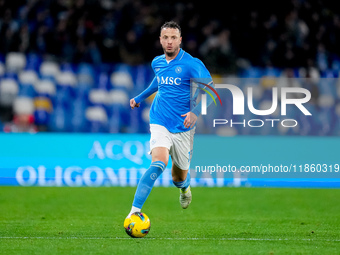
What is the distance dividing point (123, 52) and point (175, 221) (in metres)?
9.52

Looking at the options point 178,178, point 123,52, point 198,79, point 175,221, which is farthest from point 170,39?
point 123,52

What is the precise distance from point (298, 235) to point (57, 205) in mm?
4300

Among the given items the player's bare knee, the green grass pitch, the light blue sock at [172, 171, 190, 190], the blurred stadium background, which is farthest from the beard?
the blurred stadium background

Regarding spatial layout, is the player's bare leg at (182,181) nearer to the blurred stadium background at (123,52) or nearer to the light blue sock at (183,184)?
the light blue sock at (183,184)

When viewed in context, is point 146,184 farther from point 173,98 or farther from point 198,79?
point 198,79

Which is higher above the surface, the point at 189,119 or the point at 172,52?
the point at 172,52

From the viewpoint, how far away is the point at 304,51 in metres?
17.6

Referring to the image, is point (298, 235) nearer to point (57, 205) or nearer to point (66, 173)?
point (57, 205)

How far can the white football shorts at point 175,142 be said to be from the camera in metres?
7.24

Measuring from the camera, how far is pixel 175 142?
744 centimetres

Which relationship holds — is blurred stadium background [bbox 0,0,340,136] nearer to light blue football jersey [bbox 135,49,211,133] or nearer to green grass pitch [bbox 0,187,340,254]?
green grass pitch [bbox 0,187,340,254]

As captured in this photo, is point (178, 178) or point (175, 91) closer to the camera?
→ point (175, 91)

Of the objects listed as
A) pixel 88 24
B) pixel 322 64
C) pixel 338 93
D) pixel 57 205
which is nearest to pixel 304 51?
pixel 322 64

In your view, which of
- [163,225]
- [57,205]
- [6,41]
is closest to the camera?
[163,225]
